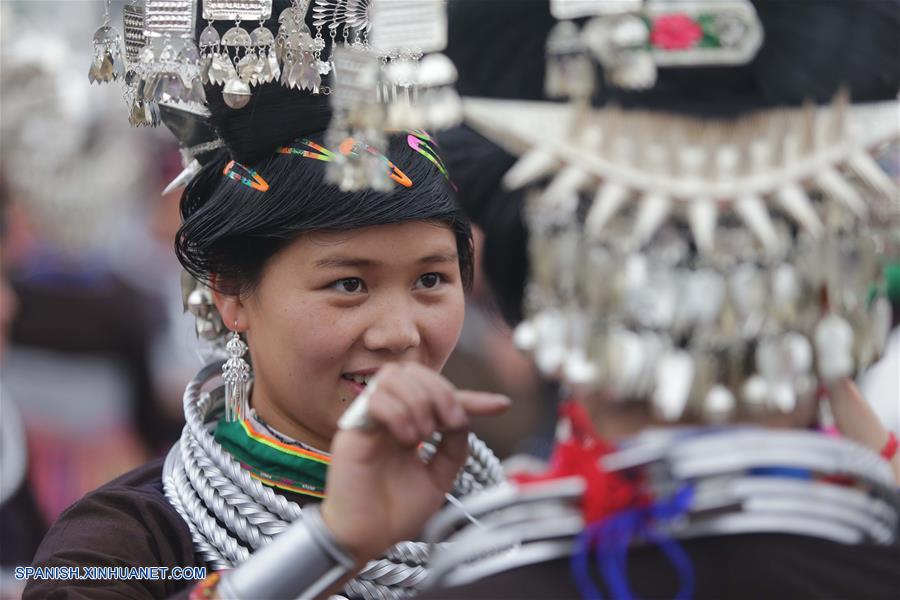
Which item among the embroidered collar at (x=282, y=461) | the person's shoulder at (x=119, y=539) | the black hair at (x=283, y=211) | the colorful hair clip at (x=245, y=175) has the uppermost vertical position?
the colorful hair clip at (x=245, y=175)

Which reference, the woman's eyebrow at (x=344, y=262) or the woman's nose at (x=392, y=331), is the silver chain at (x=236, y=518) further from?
the woman's eyebrow at (x=344, y=262)

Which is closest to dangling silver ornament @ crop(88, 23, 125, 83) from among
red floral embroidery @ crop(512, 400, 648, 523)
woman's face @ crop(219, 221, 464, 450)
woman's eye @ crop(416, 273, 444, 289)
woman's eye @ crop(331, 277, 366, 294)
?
woman's face @ crop(219, 221, 464, 450)

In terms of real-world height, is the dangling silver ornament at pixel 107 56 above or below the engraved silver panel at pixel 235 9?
below

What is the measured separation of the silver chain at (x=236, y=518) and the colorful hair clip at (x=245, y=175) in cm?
47

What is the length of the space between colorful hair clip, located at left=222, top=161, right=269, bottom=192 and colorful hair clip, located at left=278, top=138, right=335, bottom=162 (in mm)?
66

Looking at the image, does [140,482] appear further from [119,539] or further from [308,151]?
[308,151]

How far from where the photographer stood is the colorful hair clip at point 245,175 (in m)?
2.42

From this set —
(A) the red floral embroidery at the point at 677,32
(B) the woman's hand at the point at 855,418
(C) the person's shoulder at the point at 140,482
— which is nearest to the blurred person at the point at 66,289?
(C) the person's shoulder at the point at 140,482

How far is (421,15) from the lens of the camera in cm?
150

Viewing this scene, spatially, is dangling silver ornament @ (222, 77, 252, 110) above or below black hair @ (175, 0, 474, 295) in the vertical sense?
above

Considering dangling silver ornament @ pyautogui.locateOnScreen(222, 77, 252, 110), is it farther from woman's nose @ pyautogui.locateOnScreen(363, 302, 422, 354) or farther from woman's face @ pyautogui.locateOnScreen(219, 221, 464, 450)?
woman's nose @ pyautogui.locateOnScreen(363, 302, 422, 354)

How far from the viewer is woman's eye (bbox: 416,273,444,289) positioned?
241 cm

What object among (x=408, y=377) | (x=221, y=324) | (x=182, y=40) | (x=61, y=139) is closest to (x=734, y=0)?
(x=408, y=377)

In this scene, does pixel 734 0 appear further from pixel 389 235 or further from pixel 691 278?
pixel 389 235
